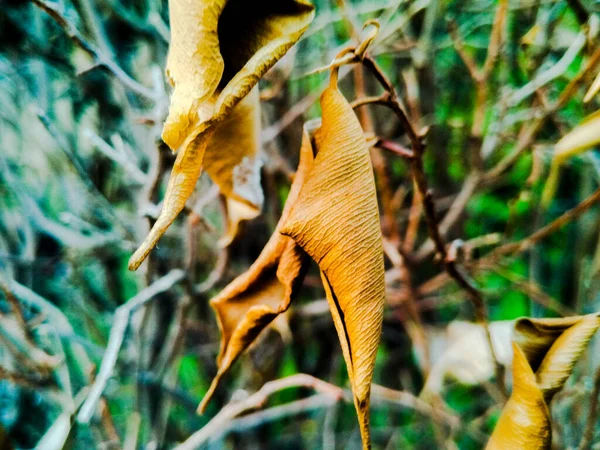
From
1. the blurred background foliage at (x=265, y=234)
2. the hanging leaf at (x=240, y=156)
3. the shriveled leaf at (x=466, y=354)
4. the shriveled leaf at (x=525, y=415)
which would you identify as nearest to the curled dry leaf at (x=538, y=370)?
the shriveled leaf at (x=525, y=415)

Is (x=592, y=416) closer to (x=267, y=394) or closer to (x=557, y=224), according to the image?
(x=557, y=224)

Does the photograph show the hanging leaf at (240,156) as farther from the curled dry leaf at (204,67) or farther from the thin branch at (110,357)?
the thin branch at (110,357)

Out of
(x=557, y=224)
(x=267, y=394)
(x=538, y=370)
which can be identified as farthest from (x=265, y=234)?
(x=538, y=370)

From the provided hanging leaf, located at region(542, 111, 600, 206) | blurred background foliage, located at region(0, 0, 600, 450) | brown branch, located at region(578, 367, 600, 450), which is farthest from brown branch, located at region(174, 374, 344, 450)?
hanging leaf, located at region(542, 111, 600, 206)

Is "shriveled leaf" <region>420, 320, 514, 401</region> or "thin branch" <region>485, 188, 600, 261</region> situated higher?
"thin branch" <region>485, 188, 600, 261</region>

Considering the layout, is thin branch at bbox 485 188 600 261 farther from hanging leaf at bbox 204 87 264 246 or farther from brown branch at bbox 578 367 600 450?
hanging leaf at bbox 204 87 264 246
